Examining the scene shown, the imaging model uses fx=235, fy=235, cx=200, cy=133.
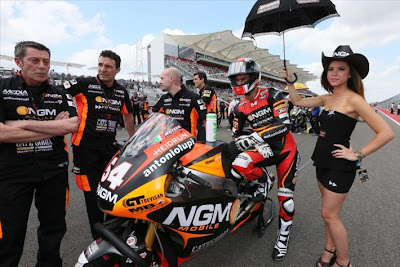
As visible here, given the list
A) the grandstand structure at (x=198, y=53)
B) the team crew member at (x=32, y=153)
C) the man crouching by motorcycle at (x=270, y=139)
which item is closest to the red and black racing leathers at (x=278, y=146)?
the man crouching by motorcycle at (x=270, y=139)

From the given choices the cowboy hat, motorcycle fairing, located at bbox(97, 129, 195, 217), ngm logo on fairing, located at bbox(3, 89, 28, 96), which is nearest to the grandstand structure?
the cowboy hat

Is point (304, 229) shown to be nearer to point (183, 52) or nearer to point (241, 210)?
point (241, 210)

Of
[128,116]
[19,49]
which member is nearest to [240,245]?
[128,116]

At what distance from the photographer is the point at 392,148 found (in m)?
8.59

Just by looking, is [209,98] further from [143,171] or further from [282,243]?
[143,171]

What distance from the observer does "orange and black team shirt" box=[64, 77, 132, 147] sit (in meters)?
2.67

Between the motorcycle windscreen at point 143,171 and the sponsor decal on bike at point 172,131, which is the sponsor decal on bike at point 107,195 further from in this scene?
the sponsor decal on bike at point 172,131

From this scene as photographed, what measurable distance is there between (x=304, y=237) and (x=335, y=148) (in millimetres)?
1399

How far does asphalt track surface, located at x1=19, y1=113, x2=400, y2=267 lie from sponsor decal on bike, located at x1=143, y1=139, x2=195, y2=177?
1.41 m

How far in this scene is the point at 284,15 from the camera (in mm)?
3590

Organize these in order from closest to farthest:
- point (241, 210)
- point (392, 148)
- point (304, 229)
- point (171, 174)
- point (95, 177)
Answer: point (171, 174) → point (241, 210) → point (95, 177) → point (304, 229) → point (392, 148)

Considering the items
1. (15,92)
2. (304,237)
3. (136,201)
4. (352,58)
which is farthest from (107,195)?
(304,237)

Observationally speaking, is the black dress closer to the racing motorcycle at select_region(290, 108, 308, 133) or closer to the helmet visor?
the helmet visor

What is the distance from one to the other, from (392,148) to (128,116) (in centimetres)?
967
